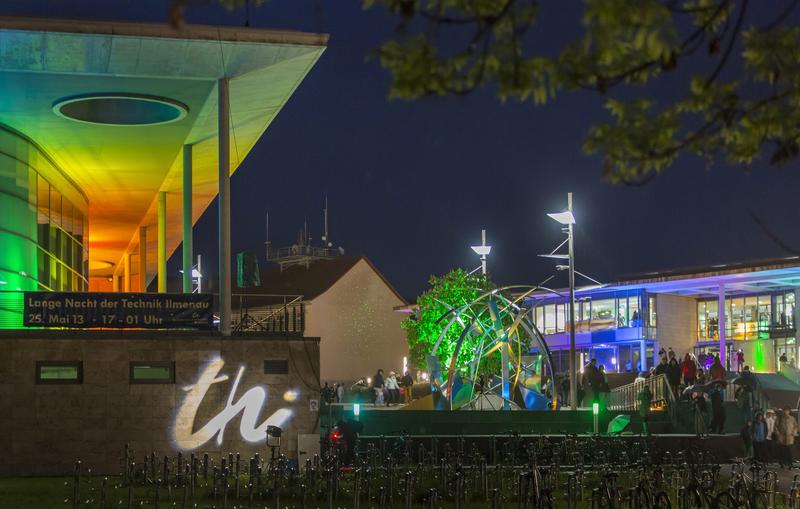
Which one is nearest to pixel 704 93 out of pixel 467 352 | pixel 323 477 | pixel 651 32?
pixel 651 32

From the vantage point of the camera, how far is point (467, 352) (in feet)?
207

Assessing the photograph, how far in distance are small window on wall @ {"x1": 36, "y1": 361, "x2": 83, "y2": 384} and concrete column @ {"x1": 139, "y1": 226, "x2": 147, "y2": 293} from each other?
2821 cm

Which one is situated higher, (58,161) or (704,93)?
(58,161)

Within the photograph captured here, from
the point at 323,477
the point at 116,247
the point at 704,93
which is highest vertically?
the point at 116,247

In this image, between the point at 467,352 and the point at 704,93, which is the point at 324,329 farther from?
the point at 704,93

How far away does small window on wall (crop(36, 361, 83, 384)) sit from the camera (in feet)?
86.7

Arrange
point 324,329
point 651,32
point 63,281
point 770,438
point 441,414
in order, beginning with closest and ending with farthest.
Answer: point 651,32
point 770,438
point 441,414
point 63,281
point 324,329

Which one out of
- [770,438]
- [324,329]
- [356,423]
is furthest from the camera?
[324,329]

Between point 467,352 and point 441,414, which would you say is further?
point 467,352

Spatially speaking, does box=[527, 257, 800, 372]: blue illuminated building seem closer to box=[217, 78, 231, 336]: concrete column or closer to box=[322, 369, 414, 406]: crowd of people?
box=[322, 369, 414, 406]: crowd of people

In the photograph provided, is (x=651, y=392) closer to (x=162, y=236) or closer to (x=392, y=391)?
(x=392, y=391)

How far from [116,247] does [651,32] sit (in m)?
58.1

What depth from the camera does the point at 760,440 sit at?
94.0 ft

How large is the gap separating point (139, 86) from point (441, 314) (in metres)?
36.0
